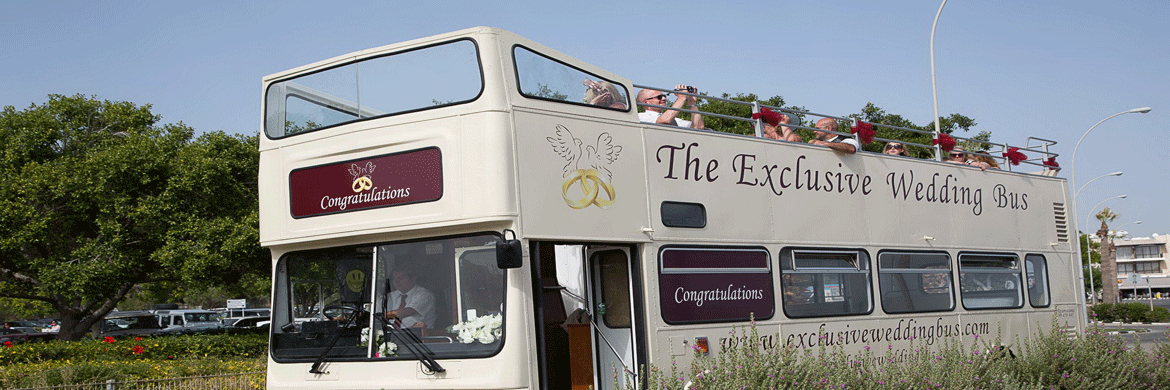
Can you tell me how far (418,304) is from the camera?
6.76 m

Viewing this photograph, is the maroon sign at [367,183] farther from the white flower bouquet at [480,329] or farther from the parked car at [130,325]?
the parked car at [130,325]

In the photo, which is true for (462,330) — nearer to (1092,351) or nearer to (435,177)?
(435,177)

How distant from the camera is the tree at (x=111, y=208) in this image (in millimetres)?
20500

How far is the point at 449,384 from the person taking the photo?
6.59 meters

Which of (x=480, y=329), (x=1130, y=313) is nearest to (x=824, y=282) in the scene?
(x=480, y=329)

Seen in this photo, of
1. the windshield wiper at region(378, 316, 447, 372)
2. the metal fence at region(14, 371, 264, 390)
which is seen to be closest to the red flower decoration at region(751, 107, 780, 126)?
the windshield wiper at region(378, 316, 447, 372)

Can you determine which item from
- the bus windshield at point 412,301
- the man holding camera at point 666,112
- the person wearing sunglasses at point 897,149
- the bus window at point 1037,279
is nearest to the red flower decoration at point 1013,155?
the bus window at point 1037,279

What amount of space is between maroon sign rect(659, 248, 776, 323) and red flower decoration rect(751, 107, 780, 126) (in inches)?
58.9

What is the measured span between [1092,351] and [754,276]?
3.62m

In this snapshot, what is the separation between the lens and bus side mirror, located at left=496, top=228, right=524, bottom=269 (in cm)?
628

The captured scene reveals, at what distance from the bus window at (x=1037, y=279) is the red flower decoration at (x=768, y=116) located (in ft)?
15.3

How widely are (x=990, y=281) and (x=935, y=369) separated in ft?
12.5

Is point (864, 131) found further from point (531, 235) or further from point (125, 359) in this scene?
point (125, 359)

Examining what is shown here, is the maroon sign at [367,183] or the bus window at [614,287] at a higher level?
the maroon sign at [367,183]
